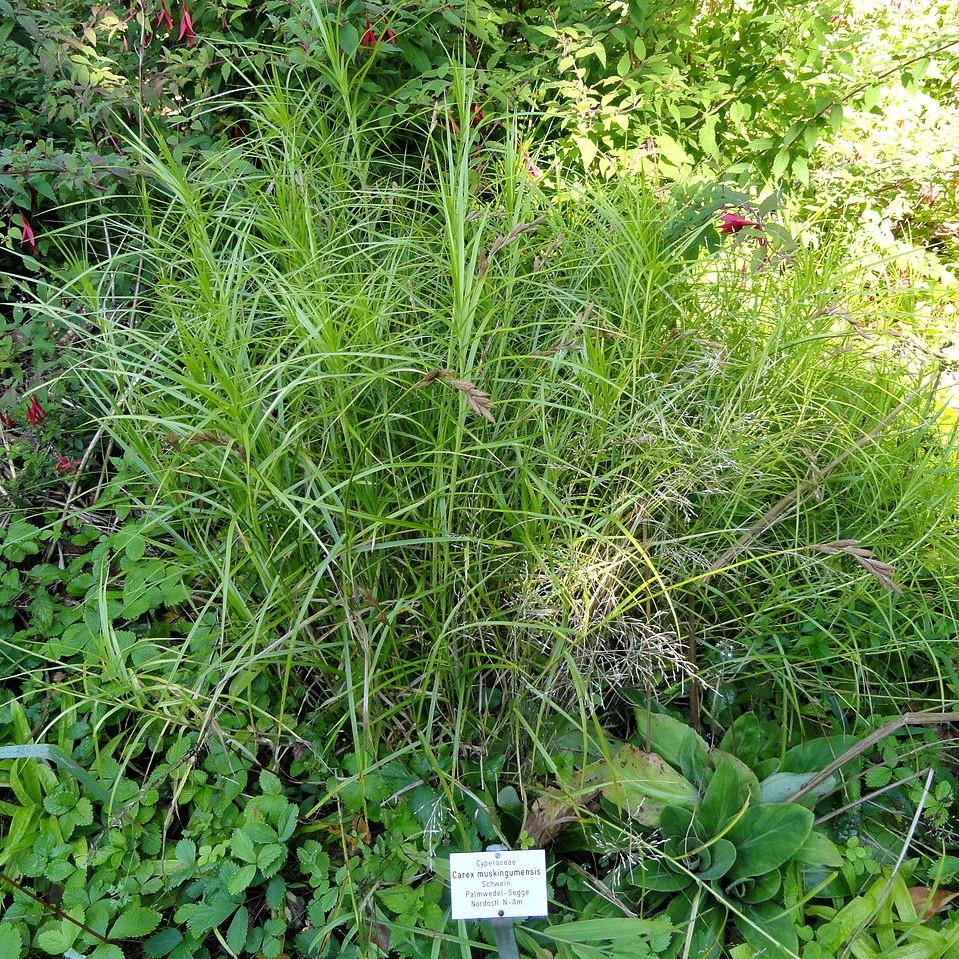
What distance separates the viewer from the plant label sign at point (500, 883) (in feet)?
4.34

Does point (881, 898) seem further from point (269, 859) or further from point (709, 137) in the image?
point (709, 137)

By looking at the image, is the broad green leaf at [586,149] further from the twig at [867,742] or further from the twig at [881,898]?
the twig at [881,898]

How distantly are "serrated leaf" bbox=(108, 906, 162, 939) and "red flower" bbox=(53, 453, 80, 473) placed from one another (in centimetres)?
108

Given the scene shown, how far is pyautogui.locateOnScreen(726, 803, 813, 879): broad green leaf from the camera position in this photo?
4.76 feet

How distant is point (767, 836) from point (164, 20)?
2.76 metres

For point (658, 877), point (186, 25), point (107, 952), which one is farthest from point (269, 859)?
point (186, 25)

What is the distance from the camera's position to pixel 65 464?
2.03 m

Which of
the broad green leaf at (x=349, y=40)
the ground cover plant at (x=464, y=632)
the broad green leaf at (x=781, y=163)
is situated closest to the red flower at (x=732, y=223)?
the ground cover plant at (x=464, y=632)

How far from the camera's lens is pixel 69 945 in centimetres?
132

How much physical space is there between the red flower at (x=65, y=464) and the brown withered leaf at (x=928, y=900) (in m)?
2.06

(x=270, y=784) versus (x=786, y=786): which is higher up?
(x=786, y=786)

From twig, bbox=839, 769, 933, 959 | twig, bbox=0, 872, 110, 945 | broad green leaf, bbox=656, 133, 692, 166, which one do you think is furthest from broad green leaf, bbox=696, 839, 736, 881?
broad green leaf, bbox=656, 133, 692, 166

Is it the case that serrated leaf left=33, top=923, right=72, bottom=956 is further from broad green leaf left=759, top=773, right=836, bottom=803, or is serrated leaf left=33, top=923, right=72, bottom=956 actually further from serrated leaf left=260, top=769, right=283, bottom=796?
broad green leaf left=759, top=773, right=836, bottom=803

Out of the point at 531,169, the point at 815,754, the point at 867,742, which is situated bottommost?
the point at 815,754
